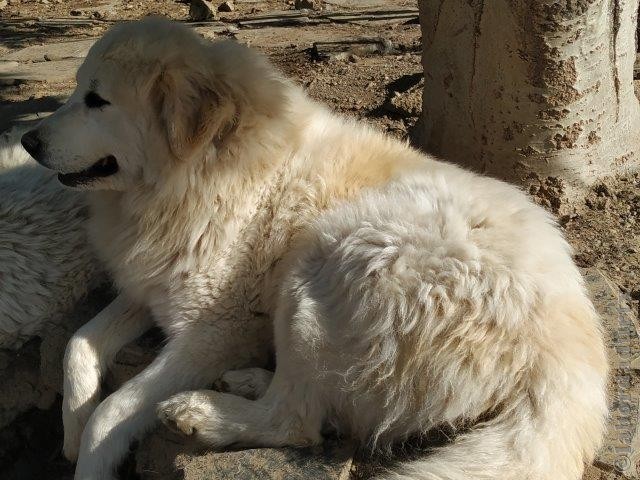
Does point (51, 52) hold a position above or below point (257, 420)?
above

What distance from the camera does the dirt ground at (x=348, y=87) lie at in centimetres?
409

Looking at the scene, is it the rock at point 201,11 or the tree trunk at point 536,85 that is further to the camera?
the rock at point 201,11

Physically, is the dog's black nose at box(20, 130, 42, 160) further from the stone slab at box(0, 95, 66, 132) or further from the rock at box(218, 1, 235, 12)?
the rock at box(218, 1, 235, 12)

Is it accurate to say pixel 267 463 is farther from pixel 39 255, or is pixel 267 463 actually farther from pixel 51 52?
pixel 51 52

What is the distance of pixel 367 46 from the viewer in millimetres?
7758

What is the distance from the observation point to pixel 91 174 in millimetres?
3463

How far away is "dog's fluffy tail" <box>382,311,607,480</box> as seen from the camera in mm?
2512

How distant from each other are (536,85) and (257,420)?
7.90 ft

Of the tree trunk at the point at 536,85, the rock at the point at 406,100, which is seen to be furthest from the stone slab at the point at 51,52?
the tree trunk at the point at 536,85

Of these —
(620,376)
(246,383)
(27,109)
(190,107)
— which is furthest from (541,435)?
(27,109)

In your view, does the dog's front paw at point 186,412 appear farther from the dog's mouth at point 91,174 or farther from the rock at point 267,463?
the dog's mouth at point 91,174

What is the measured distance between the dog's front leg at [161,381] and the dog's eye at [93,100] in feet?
3.50

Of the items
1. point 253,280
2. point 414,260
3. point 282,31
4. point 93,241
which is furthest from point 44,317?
point 282,31

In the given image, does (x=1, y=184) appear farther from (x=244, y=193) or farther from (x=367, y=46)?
(x=367, y=46)
